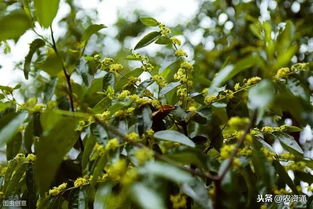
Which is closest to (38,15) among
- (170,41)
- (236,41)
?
(170,41)

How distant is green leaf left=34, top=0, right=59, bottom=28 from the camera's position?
0.86 m

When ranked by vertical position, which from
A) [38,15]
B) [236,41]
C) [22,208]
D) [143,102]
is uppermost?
[38,15]

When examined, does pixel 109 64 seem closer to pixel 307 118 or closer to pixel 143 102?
pixel 143 102

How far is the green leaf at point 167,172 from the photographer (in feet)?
1.92

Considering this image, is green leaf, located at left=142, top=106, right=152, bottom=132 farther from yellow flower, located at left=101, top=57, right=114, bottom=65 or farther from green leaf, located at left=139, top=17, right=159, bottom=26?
green leaf, located at left=139, top=17, right=159, bottom=26

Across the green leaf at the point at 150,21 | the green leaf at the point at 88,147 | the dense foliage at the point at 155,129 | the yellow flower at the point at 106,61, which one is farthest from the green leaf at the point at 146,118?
the green leaf at the point at 150,21

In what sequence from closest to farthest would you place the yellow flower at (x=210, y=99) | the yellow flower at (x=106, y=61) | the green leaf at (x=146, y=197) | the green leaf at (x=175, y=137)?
1. the green leaf at (x=146, y=197)
2. the green leaf at (x=175, y=137)
3. the yellow flower at (x=210, y=99)
4. the yellow flower at (x=106, y=61)

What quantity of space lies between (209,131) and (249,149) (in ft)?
0.73

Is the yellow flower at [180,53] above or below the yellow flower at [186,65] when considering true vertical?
above

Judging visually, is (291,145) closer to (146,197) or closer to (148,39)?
(148,39)

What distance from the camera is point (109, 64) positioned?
1.14 metres

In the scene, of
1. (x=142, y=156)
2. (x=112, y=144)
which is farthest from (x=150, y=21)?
(x=142, y=156)

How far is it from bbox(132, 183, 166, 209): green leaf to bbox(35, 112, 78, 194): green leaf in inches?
8.3

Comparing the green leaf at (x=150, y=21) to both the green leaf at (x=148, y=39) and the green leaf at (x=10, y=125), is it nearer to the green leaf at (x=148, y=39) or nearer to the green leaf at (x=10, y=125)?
the green leaf at (x=148, y=39)
